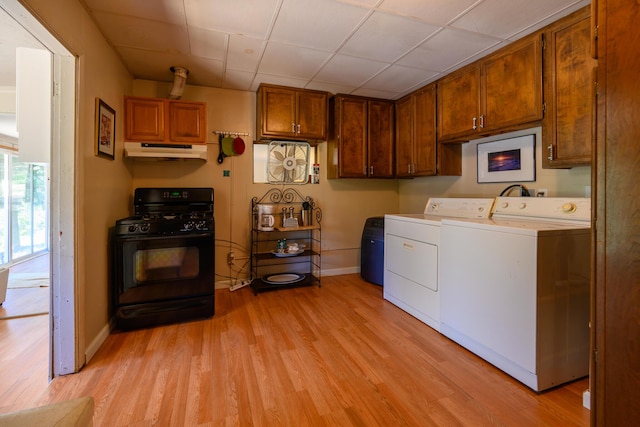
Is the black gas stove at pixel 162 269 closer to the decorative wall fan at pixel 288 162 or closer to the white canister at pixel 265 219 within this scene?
the white canister at pixel 265 219

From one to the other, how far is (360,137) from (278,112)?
3.49 ft

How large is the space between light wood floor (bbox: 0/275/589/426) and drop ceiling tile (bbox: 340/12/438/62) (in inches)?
94.0

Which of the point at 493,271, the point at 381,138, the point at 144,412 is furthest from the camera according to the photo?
the point at 381,138

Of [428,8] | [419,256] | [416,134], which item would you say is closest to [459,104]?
[416,134]

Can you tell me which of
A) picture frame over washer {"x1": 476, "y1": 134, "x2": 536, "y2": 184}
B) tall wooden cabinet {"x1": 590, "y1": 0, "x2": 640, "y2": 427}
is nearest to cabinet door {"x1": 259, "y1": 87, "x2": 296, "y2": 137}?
picture frame over washer {"x1": 476, "y1": 134, "x2": 536, "y2": 184}

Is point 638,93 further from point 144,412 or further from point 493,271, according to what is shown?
point 144,412

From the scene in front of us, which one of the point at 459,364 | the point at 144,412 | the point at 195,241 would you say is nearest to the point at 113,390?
the point at 144,412

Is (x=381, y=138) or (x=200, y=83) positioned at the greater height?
(x=200, y=83)

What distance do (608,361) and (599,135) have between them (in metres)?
0.67

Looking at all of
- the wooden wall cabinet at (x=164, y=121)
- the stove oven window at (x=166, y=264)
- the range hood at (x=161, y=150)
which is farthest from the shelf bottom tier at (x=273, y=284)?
the wooden wall cabinet at (x=164, y=121)

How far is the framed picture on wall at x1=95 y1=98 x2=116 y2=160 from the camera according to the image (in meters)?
Answer: 2.06

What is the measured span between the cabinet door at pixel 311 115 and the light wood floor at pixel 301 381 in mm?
2083

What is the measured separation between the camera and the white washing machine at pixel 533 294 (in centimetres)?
164

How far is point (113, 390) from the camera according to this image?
1.64m
